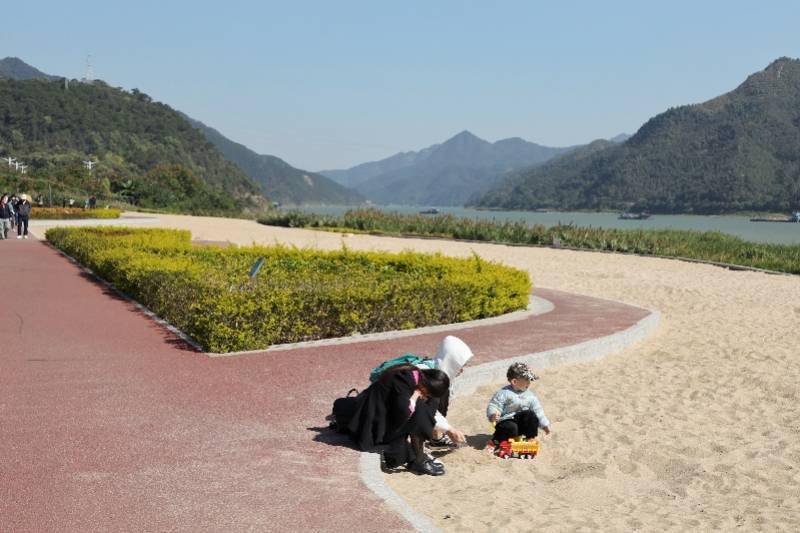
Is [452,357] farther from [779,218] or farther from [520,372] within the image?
[779,218]

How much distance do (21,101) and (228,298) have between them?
118 m

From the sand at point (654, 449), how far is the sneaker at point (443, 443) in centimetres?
10

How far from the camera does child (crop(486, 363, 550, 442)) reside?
6.26 m

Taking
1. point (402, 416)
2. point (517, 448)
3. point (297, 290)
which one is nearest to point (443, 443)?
point (517, 448)

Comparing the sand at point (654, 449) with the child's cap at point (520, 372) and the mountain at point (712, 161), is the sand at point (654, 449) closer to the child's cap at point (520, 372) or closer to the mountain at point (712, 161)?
the child's cap at point (520, 372)

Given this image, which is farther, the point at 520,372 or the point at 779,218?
the point at 779,218

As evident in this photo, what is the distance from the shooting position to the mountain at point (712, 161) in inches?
5123

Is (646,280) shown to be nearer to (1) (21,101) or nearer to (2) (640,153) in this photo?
(1) (21,101)

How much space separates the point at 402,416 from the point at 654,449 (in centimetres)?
227

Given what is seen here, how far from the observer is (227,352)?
8.65m

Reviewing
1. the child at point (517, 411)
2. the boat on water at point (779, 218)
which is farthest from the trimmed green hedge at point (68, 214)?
the boat on water at point (779, 218)

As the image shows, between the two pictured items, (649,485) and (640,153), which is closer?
(649,485)

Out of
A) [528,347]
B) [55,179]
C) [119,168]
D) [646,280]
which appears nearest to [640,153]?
[119,168]

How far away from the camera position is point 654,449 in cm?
643
